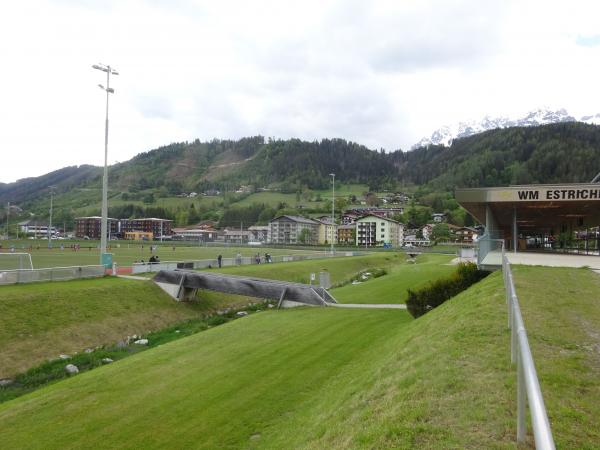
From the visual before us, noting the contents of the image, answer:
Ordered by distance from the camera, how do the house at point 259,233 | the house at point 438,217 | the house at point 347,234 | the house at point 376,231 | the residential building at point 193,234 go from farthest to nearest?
the residential building at point 193,234, the house at point 259,233, the house at point 438,217, the house at point 347,234, the house at point 376,231

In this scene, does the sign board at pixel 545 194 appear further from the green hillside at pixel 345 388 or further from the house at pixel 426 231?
the house at pixel 426 231

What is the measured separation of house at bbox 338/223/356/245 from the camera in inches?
6395

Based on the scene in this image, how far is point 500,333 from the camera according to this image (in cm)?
864

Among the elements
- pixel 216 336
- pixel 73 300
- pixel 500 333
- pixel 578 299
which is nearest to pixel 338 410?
pixel 500 333

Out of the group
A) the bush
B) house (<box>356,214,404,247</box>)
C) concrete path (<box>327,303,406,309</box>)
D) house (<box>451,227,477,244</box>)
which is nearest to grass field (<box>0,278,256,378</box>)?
concrete path (<box>327,303,406,309</box>)

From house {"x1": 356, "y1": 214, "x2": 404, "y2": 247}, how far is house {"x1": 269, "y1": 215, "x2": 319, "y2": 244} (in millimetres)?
19537

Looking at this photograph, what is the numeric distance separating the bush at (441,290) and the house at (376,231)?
13062cm

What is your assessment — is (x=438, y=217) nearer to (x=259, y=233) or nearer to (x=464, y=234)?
(x=464, y=234)

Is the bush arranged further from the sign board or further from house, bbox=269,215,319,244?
house, bbox=269,215,319,244

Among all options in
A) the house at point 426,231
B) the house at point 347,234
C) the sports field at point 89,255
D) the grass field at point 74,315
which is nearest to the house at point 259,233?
the house at point 347,234

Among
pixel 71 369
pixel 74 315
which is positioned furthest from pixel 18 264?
pixel 71 369

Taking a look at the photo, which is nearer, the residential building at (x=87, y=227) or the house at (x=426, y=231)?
the house at (x=426, y=231)

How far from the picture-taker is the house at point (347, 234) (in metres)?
162

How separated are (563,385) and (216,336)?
1484 cm
